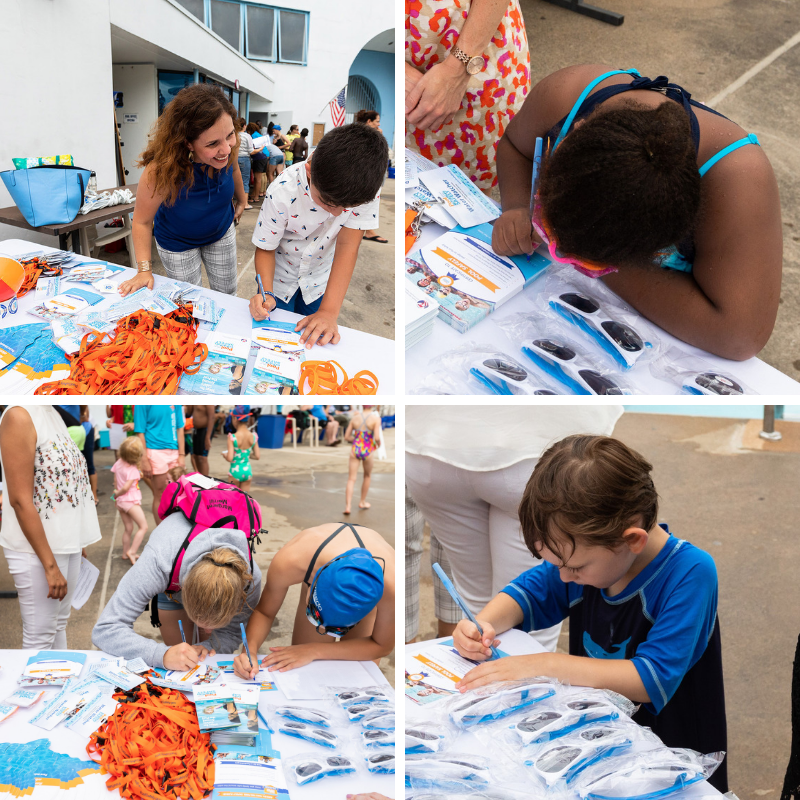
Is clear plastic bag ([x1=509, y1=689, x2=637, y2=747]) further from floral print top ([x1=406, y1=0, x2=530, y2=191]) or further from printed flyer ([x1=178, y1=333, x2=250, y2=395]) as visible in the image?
floral print top ([x1=406, y1=0, x2=530, y2=191])

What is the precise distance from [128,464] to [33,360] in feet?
4.45

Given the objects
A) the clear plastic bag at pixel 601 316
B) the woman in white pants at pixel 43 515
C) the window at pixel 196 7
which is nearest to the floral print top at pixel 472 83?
the clear plastic bag at pixel 601 316

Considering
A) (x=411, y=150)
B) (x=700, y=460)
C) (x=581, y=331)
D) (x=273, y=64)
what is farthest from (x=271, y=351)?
(x=700, y=460)

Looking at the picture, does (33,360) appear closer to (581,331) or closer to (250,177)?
(250,177)

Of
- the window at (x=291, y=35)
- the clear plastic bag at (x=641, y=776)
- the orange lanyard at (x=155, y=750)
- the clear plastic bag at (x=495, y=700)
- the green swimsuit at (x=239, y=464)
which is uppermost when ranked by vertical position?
the window at (x=291, y=35)

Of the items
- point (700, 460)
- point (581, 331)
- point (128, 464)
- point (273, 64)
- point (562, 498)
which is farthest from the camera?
point (700, 460)

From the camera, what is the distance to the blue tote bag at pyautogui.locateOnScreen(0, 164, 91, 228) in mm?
2330

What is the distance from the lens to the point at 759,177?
1.04 meters

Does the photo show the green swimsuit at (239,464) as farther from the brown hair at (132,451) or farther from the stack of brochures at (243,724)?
the stack of brochures at (243,724)

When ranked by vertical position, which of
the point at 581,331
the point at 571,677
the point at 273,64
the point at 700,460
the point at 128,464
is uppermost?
the point at 273,64

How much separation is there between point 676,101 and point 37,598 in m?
2.02

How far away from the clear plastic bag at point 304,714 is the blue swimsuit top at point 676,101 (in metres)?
1.14

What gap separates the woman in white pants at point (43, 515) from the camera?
1633mm

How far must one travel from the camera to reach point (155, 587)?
156cm
